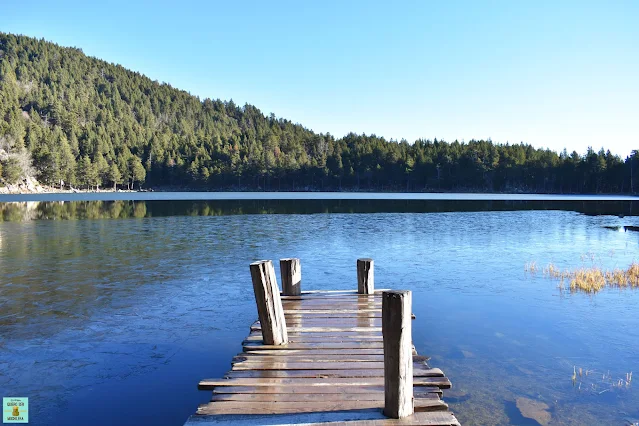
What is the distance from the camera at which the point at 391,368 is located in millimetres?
5047

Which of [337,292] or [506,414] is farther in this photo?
[337,292]

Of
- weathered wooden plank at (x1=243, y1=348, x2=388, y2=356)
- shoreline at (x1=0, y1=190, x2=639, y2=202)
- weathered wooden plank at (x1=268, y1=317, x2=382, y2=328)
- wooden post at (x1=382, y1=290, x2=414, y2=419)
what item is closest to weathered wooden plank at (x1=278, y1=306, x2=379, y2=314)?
weathered wooden plank at (x1=268, y1=317, x2=382, y2=328)

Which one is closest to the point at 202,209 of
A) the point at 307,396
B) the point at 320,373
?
the point at 320,373

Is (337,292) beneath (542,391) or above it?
above

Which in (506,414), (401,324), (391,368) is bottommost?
(506,414)

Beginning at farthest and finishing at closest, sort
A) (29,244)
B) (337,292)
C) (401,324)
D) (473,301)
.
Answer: (29,244), (473,301), (337,292), (401,324)

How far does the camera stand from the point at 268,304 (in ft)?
24.4

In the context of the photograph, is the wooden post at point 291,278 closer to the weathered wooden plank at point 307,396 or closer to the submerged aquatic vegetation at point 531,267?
the weathered wooden plank at point 307,396

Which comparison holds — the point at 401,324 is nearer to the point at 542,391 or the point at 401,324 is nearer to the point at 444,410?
the point at 444,410

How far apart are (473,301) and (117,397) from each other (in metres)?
10.3

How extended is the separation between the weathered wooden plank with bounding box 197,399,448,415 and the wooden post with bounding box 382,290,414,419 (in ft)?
1.16

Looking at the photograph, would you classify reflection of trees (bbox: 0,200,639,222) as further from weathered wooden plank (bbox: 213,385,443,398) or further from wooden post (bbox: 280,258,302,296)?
weathered wooden plank (bbox: 213,385,443,398)

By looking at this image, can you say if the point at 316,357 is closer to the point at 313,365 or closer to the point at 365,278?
the point at 313,365

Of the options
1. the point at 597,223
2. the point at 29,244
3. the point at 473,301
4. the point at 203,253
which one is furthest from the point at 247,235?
the point at 597,223
